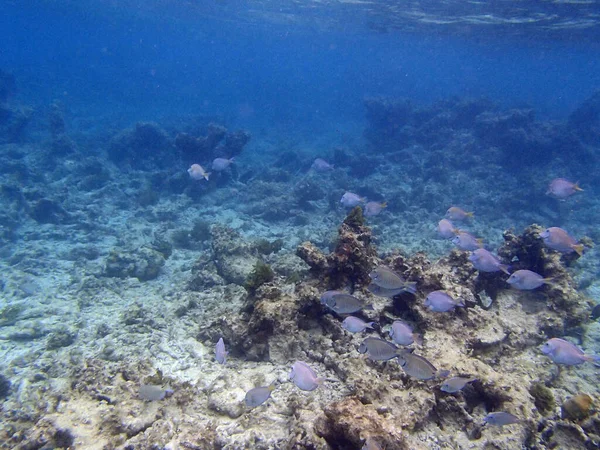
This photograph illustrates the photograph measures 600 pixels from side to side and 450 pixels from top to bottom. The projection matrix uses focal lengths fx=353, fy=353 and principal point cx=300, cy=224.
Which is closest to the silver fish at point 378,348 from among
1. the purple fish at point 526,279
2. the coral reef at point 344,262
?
the coral reef at point 344,262

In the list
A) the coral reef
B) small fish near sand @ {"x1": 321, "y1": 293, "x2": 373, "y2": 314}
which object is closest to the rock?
the coral reef

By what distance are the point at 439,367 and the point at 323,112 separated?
187 feet

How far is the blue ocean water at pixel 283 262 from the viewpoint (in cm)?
438

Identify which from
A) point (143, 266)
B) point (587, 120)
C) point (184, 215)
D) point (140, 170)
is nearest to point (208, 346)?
point (143, 266)

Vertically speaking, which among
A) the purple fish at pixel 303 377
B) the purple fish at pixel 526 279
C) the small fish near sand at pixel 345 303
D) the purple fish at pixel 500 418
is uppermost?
the small fish near sand at pixel 345 303

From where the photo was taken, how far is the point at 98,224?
15531 millimetres

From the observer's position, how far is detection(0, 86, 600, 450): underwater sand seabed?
409 cm

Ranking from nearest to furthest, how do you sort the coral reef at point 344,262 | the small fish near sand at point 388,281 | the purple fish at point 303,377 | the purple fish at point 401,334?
the purple fish at point 303,377 → the purple fish at point 401,334 → the small fish near sand at point 388,281 → the coral reef at point 344,262

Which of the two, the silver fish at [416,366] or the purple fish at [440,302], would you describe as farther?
the purple fish at [440,302]

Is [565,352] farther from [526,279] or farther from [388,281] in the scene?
[388,281]

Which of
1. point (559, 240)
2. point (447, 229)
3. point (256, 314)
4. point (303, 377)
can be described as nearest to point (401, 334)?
point (303, 377)

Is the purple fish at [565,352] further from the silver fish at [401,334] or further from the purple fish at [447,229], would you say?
the purple fish at [447,229]

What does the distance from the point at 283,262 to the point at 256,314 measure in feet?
13.2

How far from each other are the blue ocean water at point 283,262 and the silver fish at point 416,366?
475mm
